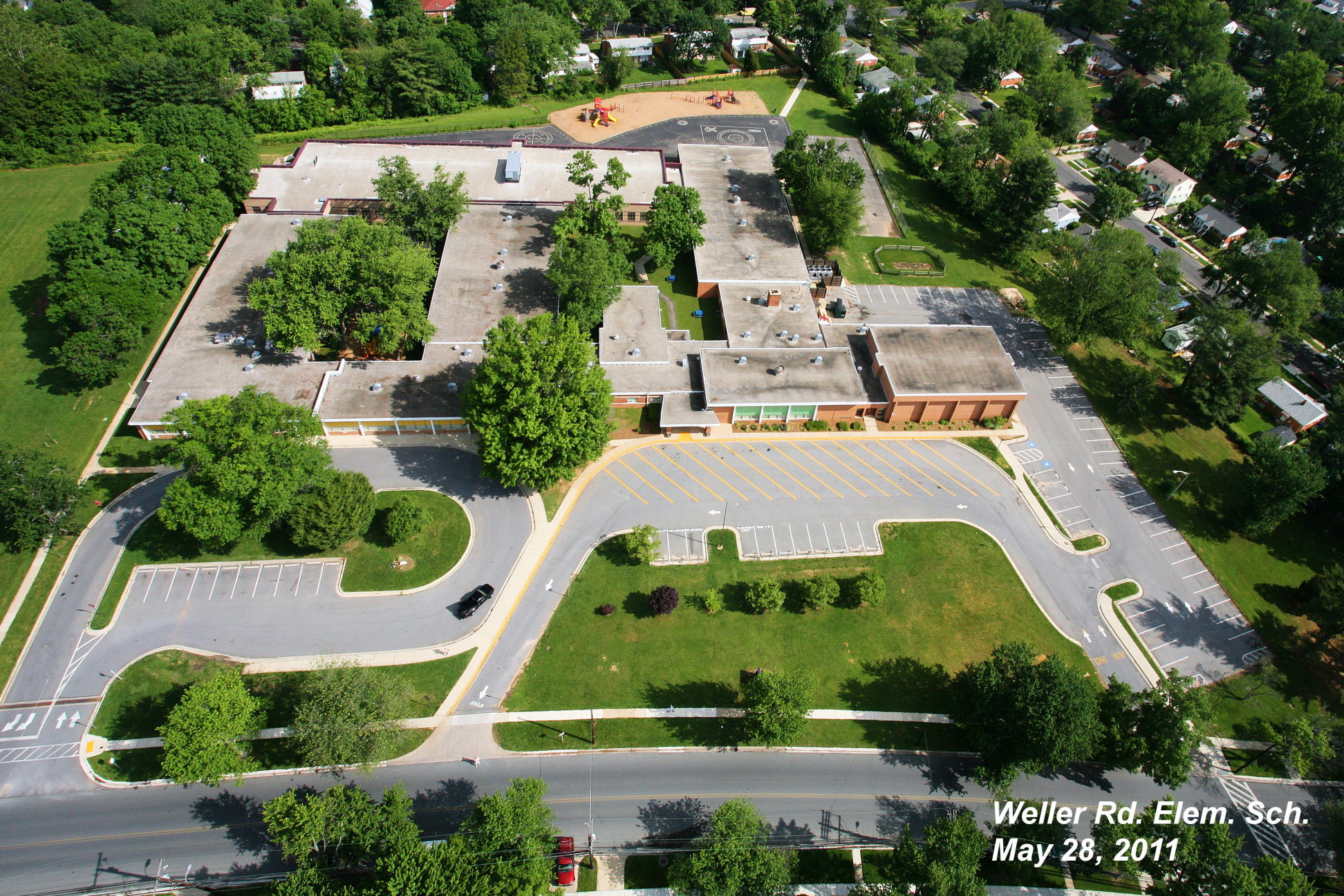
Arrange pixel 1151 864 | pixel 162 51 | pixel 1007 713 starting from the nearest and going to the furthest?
pixel 1151 864 < pixel 1007 713 < pixel 162 51

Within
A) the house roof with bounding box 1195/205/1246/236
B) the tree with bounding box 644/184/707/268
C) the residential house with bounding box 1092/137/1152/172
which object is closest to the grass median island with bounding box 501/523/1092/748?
the tree with bounding box 644/184/707/268

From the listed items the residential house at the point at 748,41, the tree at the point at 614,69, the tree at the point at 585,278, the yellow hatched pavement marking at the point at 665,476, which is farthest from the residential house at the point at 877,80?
the yellow hatched pavement marking at the point at 665,476

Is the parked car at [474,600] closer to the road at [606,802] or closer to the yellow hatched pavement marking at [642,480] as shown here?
the road at [606,802]

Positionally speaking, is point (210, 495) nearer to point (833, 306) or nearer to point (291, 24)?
point (833, 306)

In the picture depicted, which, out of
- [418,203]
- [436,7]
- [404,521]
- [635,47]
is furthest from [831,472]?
[436,7]

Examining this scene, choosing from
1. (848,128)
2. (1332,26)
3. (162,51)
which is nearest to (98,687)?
(162,51)

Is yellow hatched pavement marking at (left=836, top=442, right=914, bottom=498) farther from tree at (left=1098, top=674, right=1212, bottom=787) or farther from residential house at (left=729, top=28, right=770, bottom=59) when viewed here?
residential house at (left=729, top=28, right=770, bottom=59)
